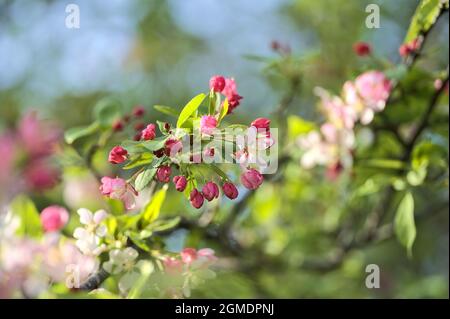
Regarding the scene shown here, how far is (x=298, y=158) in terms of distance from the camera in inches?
64.5

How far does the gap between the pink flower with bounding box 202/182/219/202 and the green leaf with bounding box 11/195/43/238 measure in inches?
16.3

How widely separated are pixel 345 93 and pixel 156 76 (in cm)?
168

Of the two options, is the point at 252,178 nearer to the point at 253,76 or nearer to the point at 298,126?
the point at 298,126

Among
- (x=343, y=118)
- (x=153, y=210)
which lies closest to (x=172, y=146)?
(x=153, y=210)

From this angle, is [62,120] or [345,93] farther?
[62,120]

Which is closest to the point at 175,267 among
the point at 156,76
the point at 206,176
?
the point at 206,176

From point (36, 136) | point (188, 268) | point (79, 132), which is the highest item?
point (36, 136)

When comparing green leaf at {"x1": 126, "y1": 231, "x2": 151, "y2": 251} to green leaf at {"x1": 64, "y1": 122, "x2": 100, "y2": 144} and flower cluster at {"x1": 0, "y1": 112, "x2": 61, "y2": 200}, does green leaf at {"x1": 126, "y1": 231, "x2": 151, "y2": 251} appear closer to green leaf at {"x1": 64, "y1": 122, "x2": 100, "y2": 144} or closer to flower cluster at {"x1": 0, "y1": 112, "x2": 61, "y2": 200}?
green leaf at {"x1": 64, "y1": 122, "x2": 100, "y2": 144}

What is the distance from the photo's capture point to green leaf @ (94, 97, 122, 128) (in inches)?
51.5

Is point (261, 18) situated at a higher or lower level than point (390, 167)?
higher

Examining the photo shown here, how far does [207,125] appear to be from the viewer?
89 centimetres

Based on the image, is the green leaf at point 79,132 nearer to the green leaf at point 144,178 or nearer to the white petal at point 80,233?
the white petal at point 80,233

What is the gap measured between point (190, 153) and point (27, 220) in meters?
0.46
